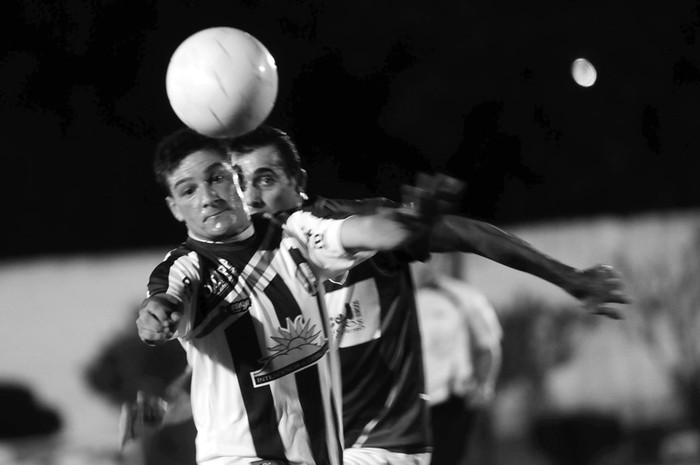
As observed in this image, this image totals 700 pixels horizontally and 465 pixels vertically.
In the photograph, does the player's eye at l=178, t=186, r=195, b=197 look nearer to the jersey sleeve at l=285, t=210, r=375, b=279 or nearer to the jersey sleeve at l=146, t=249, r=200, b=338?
the jersey sleeve at l=146, t=249, r=200, b=338

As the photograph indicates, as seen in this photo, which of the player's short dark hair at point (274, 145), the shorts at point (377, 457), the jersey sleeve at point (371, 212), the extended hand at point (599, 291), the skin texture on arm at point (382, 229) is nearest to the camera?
the skin texture on arm at point (382, 229)

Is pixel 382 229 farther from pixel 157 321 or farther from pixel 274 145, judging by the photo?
pixel 274 145

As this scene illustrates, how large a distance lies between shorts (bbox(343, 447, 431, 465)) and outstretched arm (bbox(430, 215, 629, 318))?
86 cm

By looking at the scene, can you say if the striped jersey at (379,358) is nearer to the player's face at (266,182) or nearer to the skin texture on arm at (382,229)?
the player's face at (266,182)

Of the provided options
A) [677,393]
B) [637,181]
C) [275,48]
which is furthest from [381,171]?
[677,393]

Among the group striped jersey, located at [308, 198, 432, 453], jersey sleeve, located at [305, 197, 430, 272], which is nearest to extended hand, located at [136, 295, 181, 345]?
jersey sleeve, located at [305, 197, 430, 272]

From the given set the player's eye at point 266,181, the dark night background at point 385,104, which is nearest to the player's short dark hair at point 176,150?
the player's eye at point 266,181

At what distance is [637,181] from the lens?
24.6ft

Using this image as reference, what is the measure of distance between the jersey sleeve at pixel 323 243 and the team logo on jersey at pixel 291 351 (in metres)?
0.17

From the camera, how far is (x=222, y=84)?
10.6 feet

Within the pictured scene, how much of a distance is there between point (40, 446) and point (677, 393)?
4.63 m

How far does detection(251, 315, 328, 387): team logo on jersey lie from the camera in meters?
2.78

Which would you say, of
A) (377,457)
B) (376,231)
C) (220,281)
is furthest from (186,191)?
(377,457)

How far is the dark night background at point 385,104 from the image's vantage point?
20.9ft
